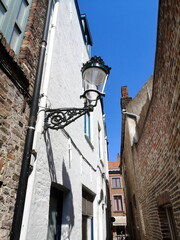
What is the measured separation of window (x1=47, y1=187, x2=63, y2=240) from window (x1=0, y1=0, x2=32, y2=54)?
2.54 meters

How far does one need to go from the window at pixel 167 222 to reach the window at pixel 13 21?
4425 mm

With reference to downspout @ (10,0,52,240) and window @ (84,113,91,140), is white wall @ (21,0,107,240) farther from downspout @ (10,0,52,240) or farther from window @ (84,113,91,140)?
window @ (84,113,91,140)

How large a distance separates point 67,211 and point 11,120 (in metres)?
2.16

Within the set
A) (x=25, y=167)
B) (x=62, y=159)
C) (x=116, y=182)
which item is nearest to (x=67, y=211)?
(x=62, y=159)

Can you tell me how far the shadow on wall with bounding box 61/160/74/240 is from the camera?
123 inches

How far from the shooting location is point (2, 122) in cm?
191

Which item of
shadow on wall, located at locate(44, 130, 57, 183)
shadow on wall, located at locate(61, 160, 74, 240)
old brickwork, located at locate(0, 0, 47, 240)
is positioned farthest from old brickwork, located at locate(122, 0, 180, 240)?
old brickwork, located at locate(0, 0, 47, 240)

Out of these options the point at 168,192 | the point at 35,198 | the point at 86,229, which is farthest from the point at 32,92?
the point at 86,229

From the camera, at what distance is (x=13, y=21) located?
8.73 ft

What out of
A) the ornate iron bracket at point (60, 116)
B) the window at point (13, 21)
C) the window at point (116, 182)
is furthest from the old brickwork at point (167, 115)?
the window at point (116, 182)

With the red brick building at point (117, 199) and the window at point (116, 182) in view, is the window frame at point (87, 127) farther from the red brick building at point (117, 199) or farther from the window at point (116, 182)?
the window at point (116, 182)

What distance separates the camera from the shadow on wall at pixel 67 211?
3.13 m

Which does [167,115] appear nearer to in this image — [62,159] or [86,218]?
[62,159]

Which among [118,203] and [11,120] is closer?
[11,120]
